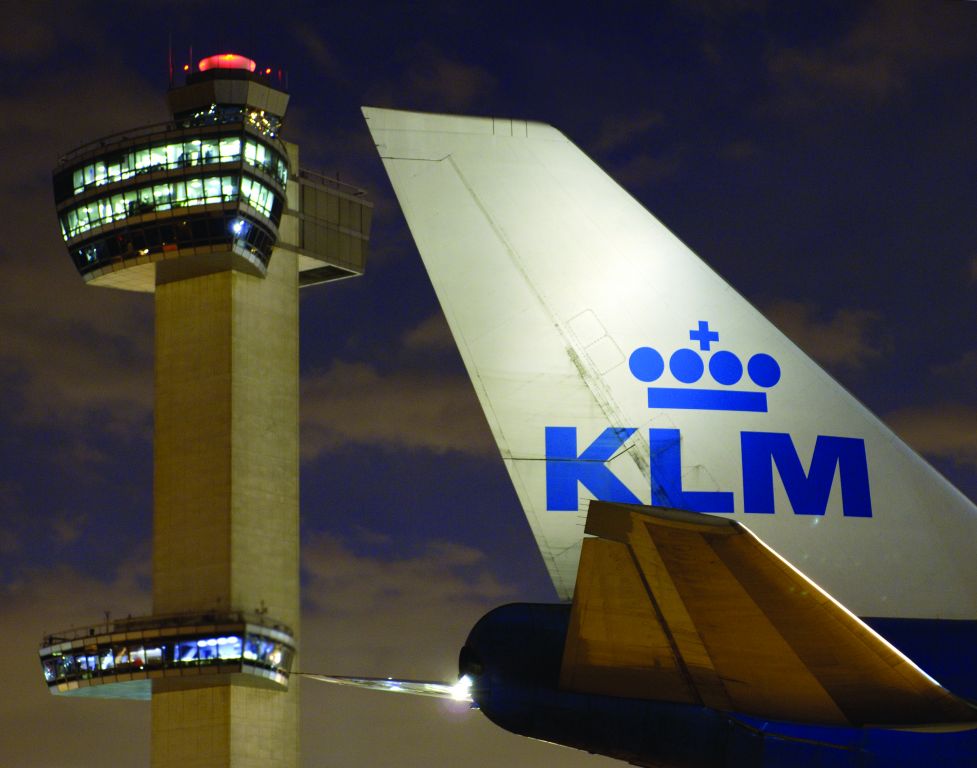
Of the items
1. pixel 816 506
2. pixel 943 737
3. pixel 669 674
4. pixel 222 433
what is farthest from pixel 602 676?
pixel 222 433

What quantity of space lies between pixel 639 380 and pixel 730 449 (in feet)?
4.13

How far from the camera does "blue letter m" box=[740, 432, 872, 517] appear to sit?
730 inches

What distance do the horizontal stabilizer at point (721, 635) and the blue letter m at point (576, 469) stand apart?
9.99 feet

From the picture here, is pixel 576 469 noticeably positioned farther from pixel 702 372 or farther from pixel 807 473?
pixel 807 473

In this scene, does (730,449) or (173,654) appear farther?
(173,654)

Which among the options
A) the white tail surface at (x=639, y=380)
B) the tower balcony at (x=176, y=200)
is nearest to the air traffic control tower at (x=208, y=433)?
the tower balcony at (x=176, y=200)

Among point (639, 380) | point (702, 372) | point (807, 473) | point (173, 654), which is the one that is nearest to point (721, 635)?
point (639, 380)

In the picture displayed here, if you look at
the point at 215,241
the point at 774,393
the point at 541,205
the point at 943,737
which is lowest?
the point at 943,737

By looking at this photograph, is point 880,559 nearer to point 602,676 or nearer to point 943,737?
point 943,737

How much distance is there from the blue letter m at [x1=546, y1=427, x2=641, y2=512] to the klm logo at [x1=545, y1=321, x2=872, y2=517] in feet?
0.03

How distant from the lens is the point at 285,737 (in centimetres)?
10175

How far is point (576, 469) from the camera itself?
1773cm

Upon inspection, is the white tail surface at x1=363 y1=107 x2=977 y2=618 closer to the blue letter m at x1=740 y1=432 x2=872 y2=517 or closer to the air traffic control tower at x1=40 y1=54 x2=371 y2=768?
the blue letter m at x1=740 y1=432 x2=872 y2=517

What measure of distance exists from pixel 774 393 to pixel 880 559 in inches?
85.5
